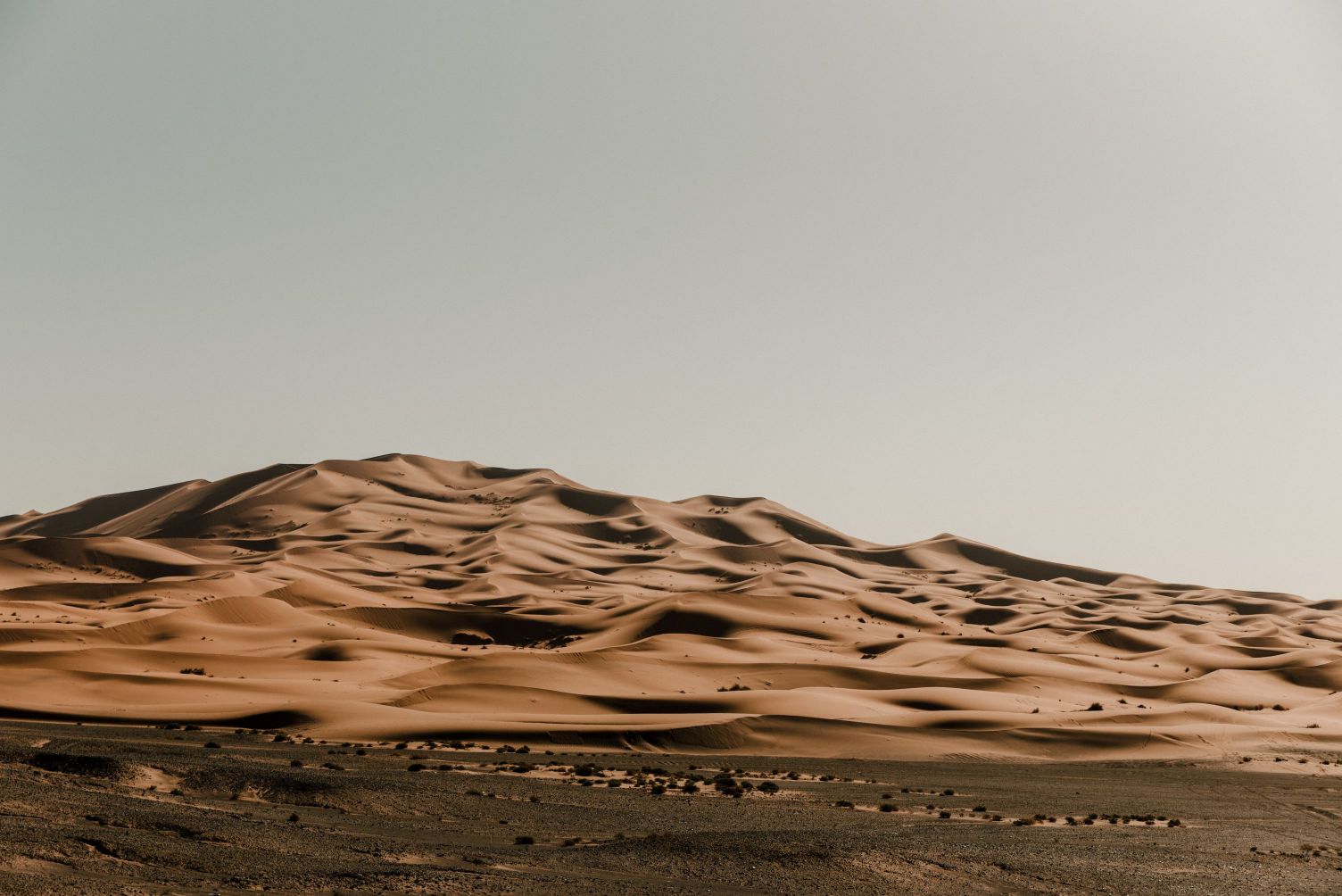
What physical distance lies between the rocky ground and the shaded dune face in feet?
21.1

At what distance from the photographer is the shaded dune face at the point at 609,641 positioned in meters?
42.8

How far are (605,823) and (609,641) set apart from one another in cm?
4635

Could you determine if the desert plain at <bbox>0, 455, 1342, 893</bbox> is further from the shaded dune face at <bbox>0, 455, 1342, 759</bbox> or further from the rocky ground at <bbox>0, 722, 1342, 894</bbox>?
the shaded dune face at <bbox>0, 455, 1342, 759</bbox>

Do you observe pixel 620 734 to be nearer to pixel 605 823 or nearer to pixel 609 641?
pixel 605 823

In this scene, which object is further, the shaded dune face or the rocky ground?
the shaded dune face

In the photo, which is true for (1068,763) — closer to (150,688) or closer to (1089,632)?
(150,688)

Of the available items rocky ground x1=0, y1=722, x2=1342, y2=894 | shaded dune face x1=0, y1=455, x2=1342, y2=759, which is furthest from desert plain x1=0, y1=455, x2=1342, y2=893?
shaded dune face x1=0, y1=455, x2=1342, y2=759

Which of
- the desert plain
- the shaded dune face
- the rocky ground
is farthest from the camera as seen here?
the shaded dune face

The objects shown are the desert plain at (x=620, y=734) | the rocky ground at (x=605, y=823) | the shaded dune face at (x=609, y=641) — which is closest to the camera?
the rocky ground at (x=605, y=823)

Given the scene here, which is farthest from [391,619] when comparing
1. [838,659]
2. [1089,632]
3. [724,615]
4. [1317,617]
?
[1317,617]

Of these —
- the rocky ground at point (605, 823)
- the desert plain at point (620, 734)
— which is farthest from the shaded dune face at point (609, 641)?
the rocky ground at point (605, 823)

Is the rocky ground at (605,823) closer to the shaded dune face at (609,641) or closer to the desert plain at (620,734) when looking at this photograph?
the desert plain at (620,734)

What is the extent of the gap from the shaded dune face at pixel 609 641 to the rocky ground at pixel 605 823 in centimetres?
642

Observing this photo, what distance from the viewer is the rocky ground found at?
58.4 feet
